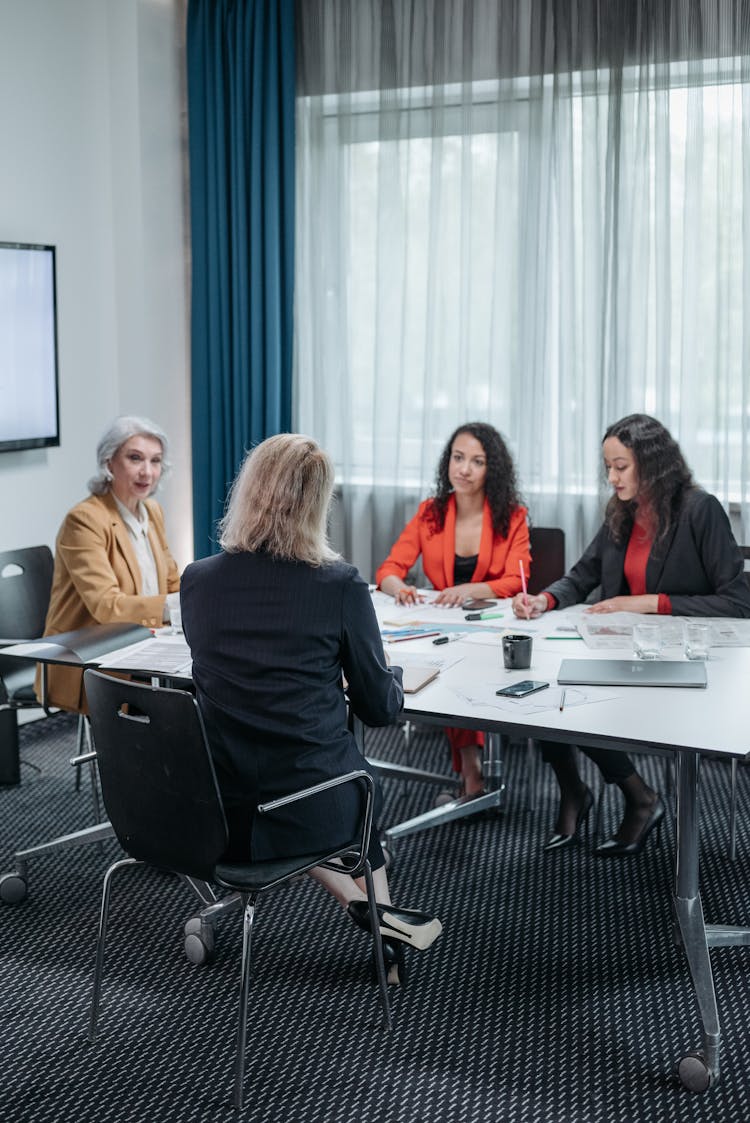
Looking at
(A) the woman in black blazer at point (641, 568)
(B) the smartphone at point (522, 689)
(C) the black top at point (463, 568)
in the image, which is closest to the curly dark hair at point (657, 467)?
(A) the woman in black blazer at point (641, 568)

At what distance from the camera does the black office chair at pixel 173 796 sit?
2104mm

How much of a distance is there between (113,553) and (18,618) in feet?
1.89

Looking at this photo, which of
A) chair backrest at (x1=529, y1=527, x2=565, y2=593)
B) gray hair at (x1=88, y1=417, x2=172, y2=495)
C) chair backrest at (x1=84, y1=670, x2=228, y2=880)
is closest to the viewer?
chair backrest at (x1=84, y1=670, x2=228, y2=880)

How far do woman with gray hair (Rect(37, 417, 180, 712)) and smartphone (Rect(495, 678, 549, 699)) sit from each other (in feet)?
→ 3.63

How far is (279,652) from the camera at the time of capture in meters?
Result: 2.26

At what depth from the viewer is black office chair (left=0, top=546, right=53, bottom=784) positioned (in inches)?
146

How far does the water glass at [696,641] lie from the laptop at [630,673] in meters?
0.08

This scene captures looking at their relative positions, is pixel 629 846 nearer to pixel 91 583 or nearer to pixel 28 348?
pixel 91 583

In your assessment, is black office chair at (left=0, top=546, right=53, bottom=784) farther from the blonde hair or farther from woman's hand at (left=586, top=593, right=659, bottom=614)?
woman's hand at (left=586, top=593, right=659, bottom=614)

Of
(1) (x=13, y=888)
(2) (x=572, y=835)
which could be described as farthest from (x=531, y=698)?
(1) (x=13, y=888)

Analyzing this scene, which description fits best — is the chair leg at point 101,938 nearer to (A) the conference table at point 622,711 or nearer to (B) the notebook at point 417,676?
(A) the conference table at point 622,711

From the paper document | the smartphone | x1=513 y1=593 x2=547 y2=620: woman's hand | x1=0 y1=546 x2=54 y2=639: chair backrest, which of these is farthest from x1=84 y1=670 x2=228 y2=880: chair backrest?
x1=0 y1=546 x2=54 y2=639: chair backrest

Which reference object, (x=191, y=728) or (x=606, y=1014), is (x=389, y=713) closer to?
(x=191, y=728)

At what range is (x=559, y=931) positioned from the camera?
2906mm
